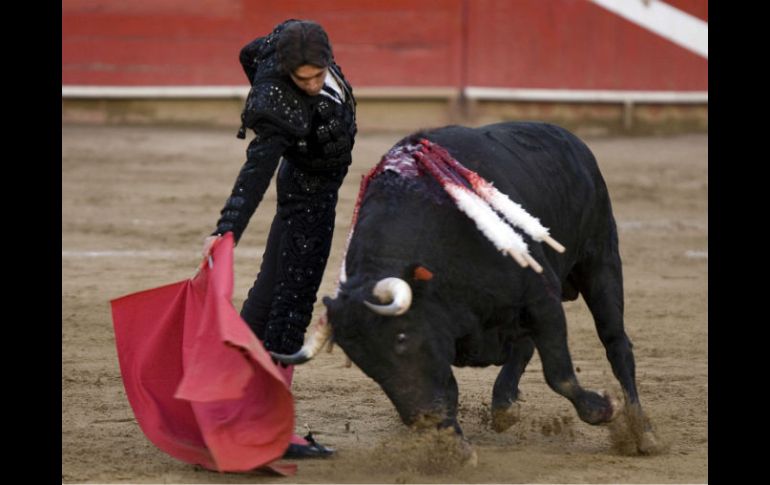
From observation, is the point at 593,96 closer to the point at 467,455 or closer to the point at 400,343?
the point at 467,455

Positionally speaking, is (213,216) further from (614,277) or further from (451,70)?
(614,277)

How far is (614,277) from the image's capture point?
15.6 feet

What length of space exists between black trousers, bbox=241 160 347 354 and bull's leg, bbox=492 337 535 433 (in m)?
0.69

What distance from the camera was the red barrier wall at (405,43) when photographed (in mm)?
11422

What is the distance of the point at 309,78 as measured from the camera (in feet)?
13.1

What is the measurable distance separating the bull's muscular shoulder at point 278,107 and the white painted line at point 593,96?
24.8 ft

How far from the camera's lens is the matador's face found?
3.95m

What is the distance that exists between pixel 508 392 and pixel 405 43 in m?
7.17

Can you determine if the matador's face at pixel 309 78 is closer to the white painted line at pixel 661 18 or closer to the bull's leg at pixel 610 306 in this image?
the bull's leg at pixel 610 306

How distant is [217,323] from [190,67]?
7790 millimetres

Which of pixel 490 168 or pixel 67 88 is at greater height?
pixel 490 168

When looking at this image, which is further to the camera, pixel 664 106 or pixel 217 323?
pixel 664 106

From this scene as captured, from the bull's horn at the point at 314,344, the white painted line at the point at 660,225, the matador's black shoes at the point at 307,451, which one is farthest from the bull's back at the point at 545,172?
the white painted line at the point at 660,225
